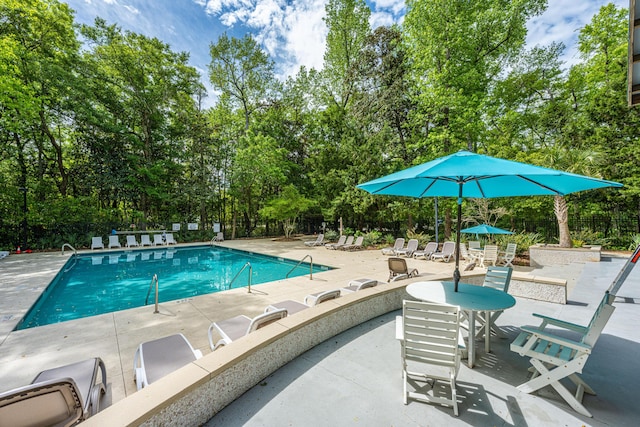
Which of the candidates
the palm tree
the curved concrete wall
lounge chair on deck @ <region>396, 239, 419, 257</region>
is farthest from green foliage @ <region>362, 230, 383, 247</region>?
the curved concrete wall

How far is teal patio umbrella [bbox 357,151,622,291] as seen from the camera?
2.76 meters

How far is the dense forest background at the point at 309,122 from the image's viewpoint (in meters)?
13.1

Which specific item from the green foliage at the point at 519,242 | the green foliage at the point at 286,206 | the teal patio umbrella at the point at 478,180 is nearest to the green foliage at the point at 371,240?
the green foliage at the point at 286,206

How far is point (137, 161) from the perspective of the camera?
1778 centimetres

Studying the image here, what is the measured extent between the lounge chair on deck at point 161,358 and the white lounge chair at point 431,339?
219cm

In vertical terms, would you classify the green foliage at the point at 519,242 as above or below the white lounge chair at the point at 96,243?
above

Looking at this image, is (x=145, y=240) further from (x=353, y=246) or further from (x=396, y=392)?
(x=396, y=392)

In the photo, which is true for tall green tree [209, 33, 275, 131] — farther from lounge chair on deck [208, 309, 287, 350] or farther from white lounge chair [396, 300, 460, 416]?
white lounge chair [396, 300, 460, 416]

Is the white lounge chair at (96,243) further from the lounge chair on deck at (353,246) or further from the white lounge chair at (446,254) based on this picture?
the white lounge chair at (446,254)

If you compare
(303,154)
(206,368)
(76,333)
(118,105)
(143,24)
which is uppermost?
(143,24)

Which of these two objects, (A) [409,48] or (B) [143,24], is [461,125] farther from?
(B) [143,24]

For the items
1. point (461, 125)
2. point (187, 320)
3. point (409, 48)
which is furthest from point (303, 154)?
point (187, 320)

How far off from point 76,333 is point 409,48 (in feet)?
58.9

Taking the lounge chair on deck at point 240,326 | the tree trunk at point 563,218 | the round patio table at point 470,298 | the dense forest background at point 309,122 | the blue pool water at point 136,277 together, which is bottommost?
the blue pool water at point 136,277
